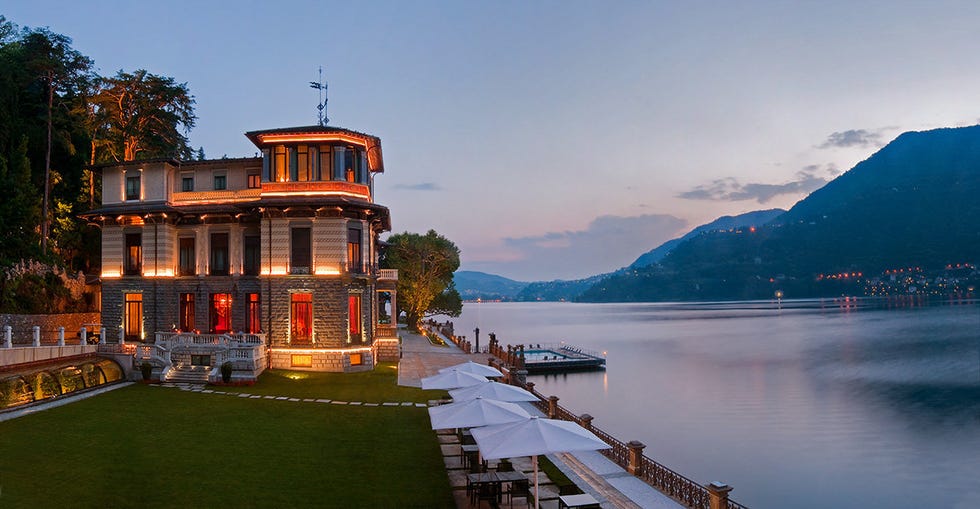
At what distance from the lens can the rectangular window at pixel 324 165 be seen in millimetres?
33969

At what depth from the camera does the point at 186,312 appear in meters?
36.2

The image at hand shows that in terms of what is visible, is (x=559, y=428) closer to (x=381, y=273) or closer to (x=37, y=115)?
(x=381, y=273)

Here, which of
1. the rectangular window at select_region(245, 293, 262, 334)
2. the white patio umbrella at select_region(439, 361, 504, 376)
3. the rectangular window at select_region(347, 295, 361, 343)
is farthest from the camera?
the rectangular window at select_region(245, 293, 262, 334)

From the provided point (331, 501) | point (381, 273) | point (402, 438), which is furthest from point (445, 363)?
point (331, 501)

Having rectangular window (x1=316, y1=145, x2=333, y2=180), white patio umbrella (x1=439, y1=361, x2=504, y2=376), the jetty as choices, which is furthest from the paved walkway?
the jetty

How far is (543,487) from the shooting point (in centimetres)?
1555

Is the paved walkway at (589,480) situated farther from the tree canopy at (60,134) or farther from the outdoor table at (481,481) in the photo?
the tree canopy at (60,134)

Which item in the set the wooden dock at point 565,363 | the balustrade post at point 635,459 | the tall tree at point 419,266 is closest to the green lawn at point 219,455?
the balustrade post at point 635,459

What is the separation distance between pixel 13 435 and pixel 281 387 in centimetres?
1168

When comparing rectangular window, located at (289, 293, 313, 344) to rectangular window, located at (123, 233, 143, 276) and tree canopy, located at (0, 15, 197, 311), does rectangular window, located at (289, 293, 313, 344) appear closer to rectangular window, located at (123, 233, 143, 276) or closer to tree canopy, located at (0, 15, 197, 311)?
rectangular window, located at (123, 233, 143, 276)

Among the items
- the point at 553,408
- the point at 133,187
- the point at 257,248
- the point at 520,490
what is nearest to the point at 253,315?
the point at 257,248

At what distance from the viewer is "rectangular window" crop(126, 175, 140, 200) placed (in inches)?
1441

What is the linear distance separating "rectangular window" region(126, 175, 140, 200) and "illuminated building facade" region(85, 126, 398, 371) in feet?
0.24

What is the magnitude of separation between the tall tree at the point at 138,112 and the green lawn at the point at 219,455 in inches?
1331
